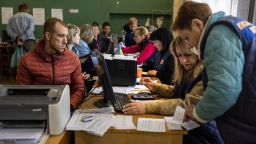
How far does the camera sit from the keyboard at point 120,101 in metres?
1.96

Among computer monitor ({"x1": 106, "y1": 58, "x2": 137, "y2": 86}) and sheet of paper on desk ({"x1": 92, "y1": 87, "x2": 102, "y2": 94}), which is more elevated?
computer monitor ({"x1": 106, "y1": 58, "x2": 137, "y2": 86})

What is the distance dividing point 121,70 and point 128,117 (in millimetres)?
1036

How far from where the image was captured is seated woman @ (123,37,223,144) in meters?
1.79

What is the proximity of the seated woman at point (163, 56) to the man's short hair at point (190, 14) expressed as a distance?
148 centimetres

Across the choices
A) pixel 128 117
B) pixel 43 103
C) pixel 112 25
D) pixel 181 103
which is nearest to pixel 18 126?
pixel 43 103

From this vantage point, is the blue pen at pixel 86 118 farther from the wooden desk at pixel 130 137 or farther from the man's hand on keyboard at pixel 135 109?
the man's hand on keyboard at pixel 135 109

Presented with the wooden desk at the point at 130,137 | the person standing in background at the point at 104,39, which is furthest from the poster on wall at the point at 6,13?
the wooden desk at the point at 130,137

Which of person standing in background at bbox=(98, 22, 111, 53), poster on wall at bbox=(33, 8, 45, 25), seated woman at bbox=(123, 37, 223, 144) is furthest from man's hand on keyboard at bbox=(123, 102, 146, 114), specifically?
poster on wall at bbox=(33, 8, 45, 25)

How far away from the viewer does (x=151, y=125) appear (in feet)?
5.69

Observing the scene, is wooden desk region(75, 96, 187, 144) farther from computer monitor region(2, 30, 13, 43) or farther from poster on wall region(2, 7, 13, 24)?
poster on wall region(2, 7, 13, 24)

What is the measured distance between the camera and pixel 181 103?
74.7 inches

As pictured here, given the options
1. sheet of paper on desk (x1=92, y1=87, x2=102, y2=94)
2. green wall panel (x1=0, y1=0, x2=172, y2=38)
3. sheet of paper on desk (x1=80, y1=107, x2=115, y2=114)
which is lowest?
sheet of paper on desk (x1=92, y1=87, x2=102, y2=94)

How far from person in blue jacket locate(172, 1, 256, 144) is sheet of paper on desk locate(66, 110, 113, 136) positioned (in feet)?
1.70

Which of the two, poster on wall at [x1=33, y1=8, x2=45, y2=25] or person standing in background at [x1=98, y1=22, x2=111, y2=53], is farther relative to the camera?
poster on wall at [x1=33, y1=8, x2=45, y2=25]
